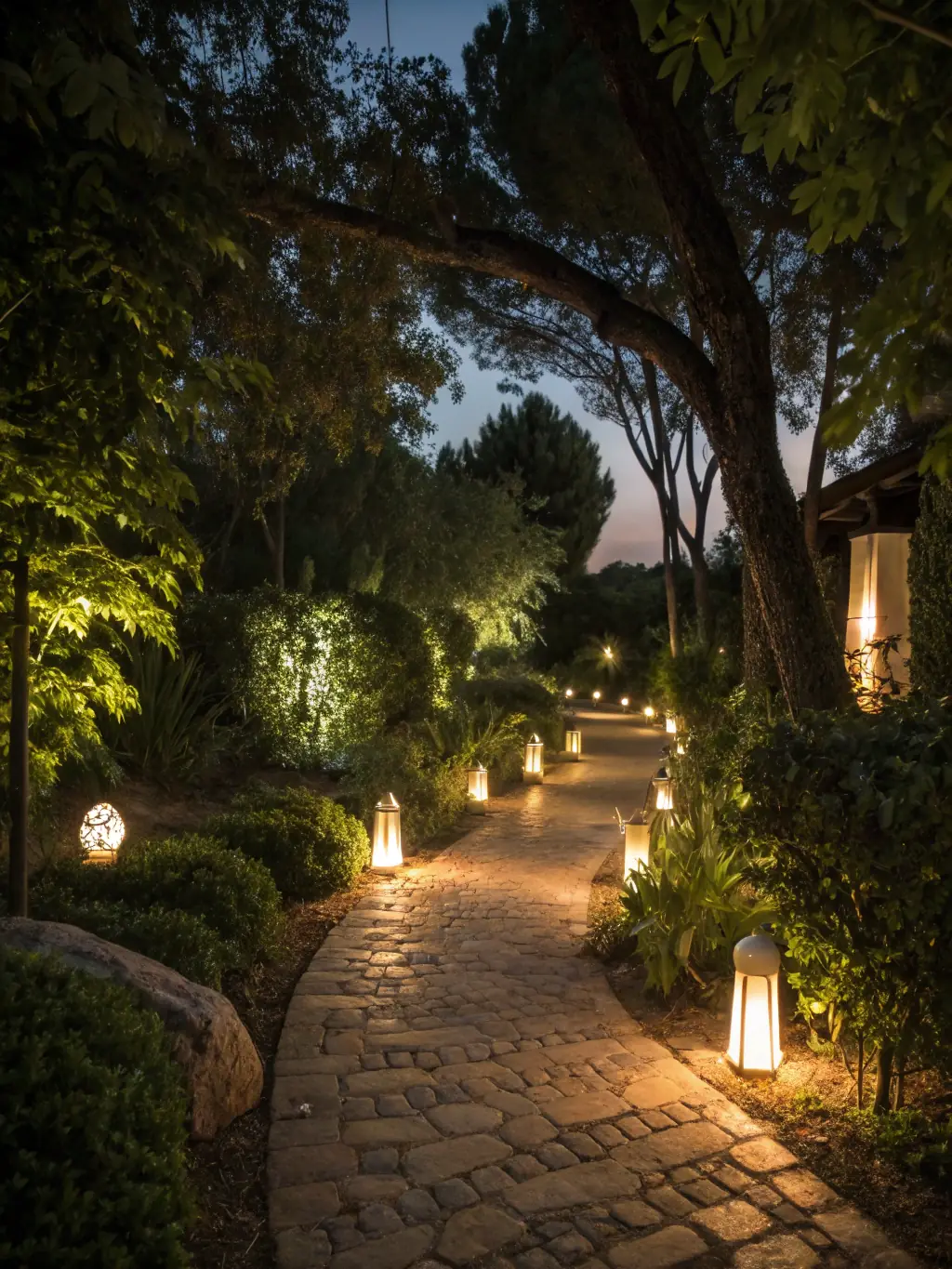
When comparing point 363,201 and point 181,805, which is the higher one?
point 363,201

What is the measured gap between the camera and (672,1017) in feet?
16.2

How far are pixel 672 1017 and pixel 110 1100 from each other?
129 inches

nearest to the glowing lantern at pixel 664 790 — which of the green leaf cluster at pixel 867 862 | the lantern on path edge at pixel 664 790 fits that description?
the lantern on path edge at pixel 664 790

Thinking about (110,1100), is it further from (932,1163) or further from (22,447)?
(932,1163)

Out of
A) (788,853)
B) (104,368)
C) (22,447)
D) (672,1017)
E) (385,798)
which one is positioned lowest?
(672,1017)

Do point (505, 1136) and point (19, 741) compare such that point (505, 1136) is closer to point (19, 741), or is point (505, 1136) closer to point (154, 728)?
point (19, 741)

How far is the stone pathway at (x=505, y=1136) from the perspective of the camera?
2.94m

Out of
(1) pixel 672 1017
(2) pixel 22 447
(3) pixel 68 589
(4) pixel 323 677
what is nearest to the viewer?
(2) pixel 22 447

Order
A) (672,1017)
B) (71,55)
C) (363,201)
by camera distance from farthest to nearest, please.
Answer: (363,201) < (672,1017) < (71,55)

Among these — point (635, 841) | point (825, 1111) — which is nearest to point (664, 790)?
point (635, 841)

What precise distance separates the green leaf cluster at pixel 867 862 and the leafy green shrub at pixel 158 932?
273cm

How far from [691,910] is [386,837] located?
138 inches

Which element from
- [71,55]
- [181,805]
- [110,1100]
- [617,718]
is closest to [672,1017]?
[110,1100]

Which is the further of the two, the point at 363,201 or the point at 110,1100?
the point at 363,201
